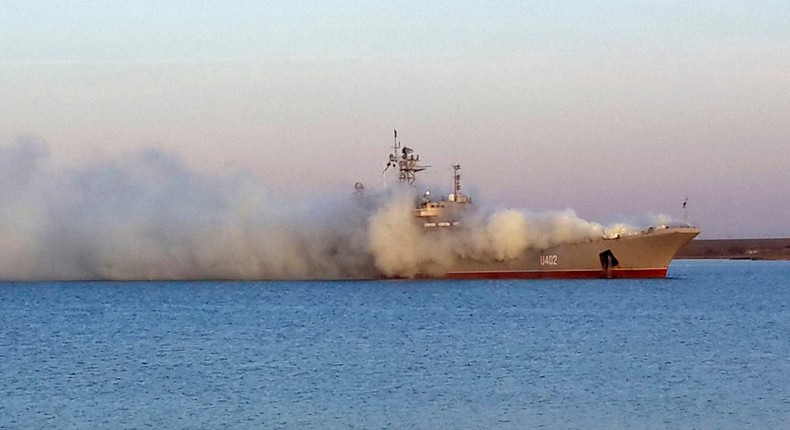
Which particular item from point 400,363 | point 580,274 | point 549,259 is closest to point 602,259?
point 580,274

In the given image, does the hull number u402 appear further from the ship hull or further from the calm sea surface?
the calm sea surface

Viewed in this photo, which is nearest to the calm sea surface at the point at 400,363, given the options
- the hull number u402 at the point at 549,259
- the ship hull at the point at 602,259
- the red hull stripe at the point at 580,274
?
the ship hull at the point at 602,259

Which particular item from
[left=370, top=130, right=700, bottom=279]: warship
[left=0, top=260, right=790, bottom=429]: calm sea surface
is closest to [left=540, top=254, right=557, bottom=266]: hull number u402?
[left=370, top=130, right=700, bottom=279]: warship

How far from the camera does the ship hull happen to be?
266ft

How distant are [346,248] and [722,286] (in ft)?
107

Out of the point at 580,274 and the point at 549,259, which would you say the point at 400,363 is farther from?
the point at 580,274

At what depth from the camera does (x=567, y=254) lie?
83812 millimetres

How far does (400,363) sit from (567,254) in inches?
1860

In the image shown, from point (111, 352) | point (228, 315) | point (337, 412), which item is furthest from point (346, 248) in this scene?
point (337, 412)

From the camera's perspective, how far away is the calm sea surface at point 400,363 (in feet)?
93.7

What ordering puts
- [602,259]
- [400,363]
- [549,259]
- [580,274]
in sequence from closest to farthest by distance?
1. [400,363]
2. [602,259]
3. [549,259]
4. [580,274]

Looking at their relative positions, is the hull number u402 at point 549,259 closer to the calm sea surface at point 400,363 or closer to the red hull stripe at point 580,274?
the red hull stripe at point 580,274

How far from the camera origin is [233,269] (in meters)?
95.2

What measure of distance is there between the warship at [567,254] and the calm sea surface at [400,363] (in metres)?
10.8
